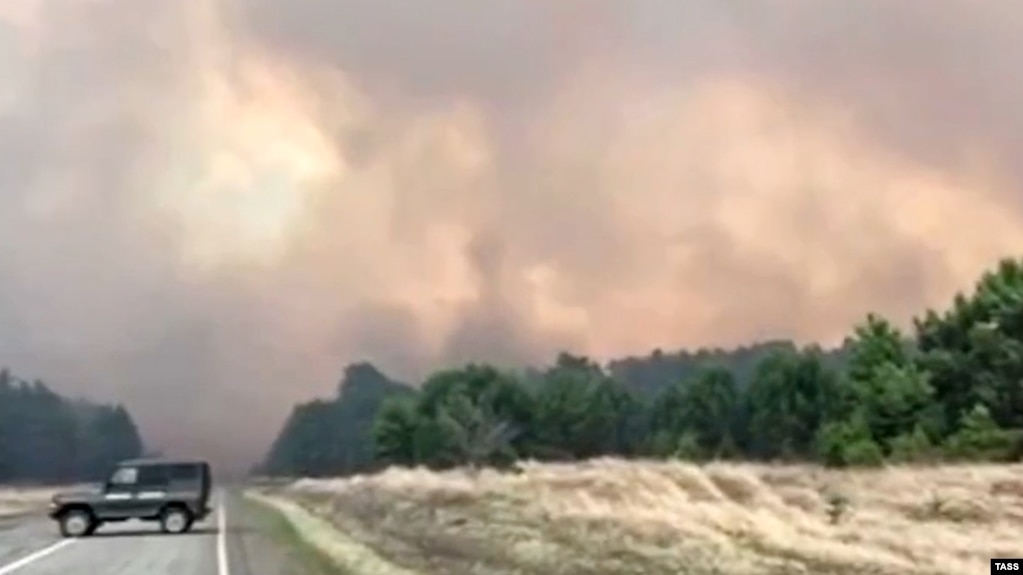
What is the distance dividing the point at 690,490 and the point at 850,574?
29.7 meters

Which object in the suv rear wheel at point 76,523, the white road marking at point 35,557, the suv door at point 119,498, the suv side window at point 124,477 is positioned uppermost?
the suv side window at point 124,477

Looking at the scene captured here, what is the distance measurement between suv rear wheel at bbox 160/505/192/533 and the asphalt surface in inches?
20.2

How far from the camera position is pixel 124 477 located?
59188mm

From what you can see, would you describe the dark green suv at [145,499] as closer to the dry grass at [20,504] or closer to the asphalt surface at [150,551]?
the asphalt surface at [150,551]

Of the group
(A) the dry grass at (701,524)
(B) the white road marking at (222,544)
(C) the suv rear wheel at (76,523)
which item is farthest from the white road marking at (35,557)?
(A) the dry grass at (701,524)

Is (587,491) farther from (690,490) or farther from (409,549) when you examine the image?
(409,549)

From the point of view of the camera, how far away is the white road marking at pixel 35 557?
127 ft

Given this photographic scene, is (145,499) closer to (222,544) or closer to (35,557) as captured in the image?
(222,544)

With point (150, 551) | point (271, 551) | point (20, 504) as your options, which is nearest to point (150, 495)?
point (150, 551)

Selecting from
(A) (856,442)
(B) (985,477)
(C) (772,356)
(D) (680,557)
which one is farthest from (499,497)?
(C) (772,356)

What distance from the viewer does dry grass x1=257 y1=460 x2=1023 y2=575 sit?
29.8 metres

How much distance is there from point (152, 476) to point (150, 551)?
586 inches

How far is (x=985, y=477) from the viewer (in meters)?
54.5

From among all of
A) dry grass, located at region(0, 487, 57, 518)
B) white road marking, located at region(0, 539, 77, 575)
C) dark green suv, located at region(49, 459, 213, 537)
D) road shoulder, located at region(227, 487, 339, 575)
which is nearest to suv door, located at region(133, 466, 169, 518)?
dark green suv, located at region(49, 459, 213, 537)
